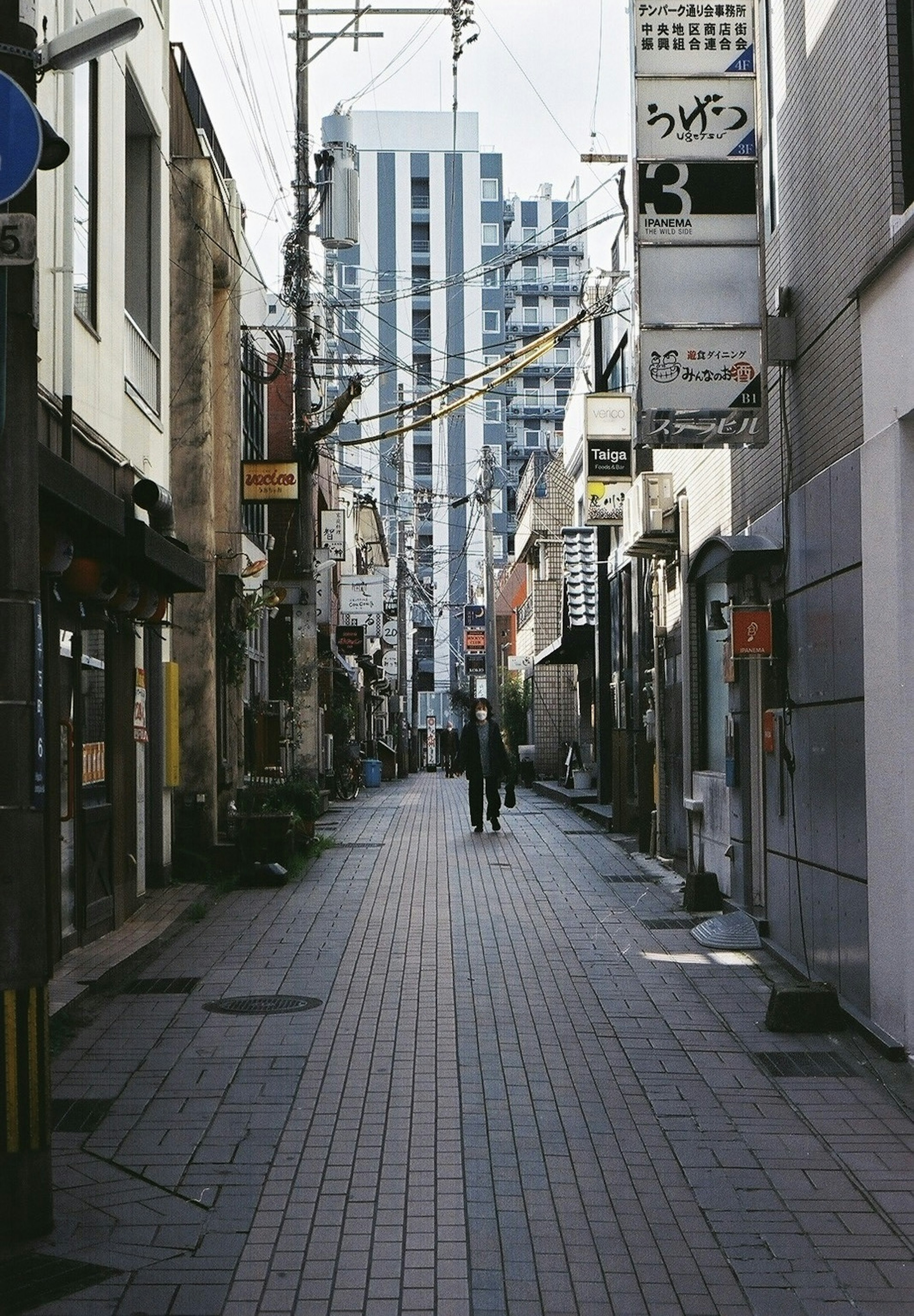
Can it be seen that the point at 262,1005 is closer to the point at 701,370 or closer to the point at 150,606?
the point at 150,606

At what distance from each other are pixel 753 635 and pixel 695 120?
375 centimetres

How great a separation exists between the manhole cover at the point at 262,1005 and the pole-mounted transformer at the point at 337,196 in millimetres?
15923

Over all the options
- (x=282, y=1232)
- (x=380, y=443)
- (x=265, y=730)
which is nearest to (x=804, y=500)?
(x=282, y=1232)

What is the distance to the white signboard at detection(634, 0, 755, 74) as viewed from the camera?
35.1 feet

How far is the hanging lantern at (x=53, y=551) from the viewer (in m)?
9.77

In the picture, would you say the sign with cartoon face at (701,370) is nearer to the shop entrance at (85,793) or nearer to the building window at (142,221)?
the shop entrance at (85,793)

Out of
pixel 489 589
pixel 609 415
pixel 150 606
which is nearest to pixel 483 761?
pixel 609 415

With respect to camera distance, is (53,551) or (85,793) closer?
(53,551)

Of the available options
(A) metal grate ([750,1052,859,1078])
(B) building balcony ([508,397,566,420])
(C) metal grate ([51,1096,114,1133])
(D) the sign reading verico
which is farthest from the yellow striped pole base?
(B) building balcony ([508,397,566,420])

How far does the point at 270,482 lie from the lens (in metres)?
22.0

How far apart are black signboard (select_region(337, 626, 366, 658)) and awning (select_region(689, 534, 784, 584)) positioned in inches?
1170

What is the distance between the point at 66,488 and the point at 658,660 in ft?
34.6

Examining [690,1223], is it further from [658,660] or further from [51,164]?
[658,660]

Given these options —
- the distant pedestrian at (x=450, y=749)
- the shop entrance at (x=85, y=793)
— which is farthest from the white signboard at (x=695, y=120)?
the distant pedestrian at (x=450, y=749)
